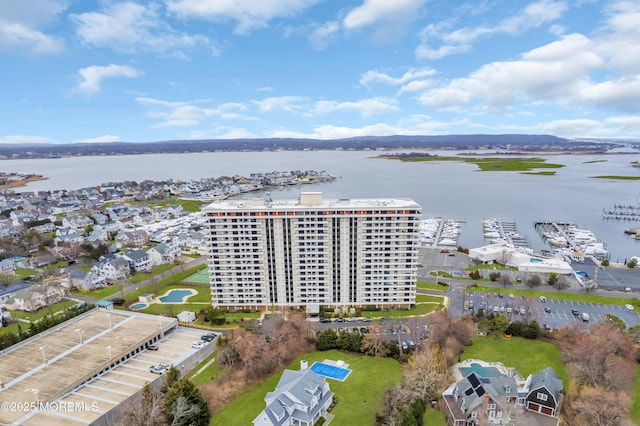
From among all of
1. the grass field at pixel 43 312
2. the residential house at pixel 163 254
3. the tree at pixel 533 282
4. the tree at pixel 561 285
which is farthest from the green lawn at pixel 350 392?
the residential house at pixel 163 254

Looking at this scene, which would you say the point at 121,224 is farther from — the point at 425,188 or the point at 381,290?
the point at 425,188

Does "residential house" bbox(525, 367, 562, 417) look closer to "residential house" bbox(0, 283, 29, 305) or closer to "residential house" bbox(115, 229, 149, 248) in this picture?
"residential house" bbox(0, 283, 29, 305)

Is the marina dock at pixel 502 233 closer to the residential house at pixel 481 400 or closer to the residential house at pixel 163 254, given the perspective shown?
the residential house at pixel 481 400

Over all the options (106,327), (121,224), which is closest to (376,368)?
(106,327)

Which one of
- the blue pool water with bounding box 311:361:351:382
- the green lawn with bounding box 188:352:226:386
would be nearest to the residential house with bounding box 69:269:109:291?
the green lawn with bounding box 188:352:226:386

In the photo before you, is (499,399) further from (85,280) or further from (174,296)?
(85,280)
